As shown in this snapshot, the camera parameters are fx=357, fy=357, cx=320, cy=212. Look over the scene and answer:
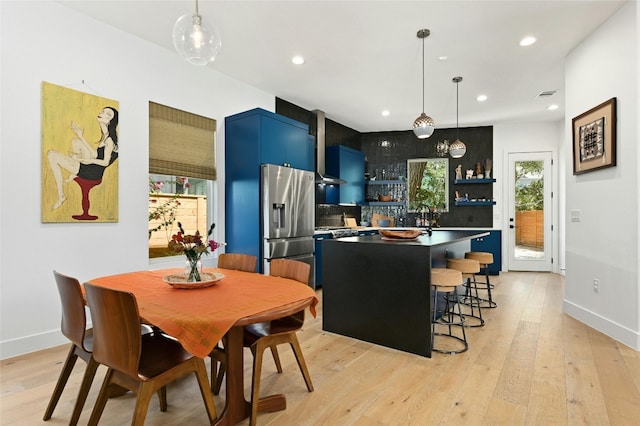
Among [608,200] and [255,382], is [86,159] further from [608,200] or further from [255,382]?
[608,200]

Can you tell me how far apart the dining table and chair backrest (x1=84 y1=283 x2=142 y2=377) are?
0.28 ft

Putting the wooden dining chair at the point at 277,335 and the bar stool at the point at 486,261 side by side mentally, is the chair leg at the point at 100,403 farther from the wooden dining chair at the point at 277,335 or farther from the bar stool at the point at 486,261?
the bar stool at the point at 486,261

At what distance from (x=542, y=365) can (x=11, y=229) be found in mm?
4301

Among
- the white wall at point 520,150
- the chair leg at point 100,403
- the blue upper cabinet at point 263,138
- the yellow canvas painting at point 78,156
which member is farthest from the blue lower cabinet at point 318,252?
the white wall at point 520,150

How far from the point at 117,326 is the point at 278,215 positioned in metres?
3.01

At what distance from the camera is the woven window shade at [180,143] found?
12.8 ft

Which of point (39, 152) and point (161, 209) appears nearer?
point (39, 152)

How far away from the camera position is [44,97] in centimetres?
305

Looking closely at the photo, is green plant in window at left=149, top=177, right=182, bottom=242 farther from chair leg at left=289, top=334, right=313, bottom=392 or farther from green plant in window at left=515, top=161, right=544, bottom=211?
green plant in window at left=515, top=161, right=544, bottom=211

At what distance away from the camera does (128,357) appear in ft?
5.01

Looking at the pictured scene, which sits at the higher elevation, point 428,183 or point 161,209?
point 428,183

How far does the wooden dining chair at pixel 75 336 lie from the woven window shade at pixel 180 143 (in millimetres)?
2179

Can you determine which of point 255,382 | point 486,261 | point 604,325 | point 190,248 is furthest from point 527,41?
point 255,382

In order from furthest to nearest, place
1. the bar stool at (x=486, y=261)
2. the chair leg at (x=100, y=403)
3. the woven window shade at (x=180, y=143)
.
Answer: the bar stool at (x=486, y=261), the woven window shade at (x=180, y=143), the chair leg at (x=100, y=403)
